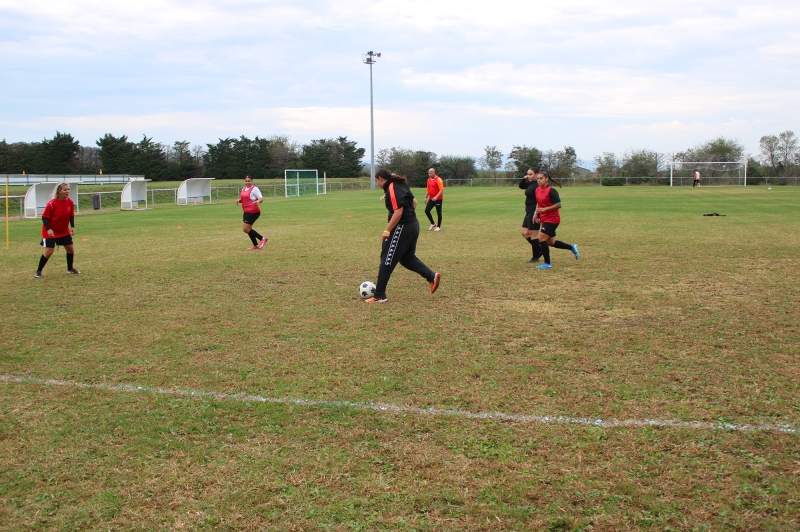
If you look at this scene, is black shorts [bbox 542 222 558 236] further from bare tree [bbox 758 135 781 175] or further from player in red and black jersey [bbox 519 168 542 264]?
bare tree [bbox 758 135 781 175]

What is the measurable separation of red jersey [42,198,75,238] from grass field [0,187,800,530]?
1.02 meters

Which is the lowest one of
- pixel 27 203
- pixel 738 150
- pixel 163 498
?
pixel 163 498

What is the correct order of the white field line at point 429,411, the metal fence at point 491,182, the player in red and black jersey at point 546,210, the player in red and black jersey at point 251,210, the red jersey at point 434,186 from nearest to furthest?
the white field line at point 429,411 < the player in red and black jersey at point 546,210 < the player in red and black jersey at point 251,210 < the red jersey at point 434,186 < the metal fence at point 491,182

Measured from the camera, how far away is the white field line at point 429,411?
4.43m

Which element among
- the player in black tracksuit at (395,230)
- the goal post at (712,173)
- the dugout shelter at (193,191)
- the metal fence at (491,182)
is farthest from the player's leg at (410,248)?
the metal fence at (491,182)

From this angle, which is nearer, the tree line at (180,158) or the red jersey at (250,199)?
the red jersey at (250,199)

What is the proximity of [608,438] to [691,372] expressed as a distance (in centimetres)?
177

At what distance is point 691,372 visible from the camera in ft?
18.4

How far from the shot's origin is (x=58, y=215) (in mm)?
11195

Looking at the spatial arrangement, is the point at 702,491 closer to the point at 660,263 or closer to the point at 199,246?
the point at 660,263

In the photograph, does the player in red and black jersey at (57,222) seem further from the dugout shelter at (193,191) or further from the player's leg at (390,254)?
the dugout shelter at (193,191)

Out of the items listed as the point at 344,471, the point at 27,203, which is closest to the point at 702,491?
the point at 344,471

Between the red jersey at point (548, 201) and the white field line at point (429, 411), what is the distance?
7.19 metres

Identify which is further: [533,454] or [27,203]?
[27,203]
